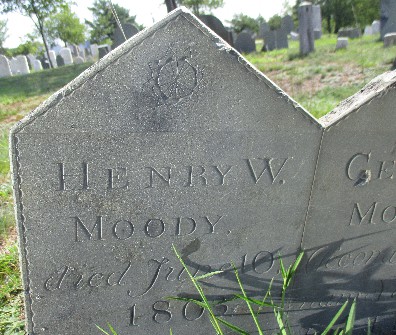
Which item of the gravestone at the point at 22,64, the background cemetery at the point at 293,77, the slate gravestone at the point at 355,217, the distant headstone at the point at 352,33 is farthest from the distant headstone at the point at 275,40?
the slate gravestone at the point at 355,217

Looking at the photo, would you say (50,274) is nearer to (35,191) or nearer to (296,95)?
(35,191)

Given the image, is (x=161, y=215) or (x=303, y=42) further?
(x=303, y=42)

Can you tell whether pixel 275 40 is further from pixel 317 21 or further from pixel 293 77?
pixel 293 77

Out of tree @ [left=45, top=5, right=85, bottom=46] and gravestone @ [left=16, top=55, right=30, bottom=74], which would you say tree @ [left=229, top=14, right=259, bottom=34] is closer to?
tree @ [left=45, top=5, right=85, bottom=46]

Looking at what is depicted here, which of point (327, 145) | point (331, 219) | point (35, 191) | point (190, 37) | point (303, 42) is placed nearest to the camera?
point (190, 37)

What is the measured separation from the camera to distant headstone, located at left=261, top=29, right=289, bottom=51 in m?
15.3

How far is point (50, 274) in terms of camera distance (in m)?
1.65

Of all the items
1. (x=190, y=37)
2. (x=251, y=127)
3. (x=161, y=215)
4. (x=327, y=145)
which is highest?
(x=190, y=37)

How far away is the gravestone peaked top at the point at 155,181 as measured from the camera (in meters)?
1.39

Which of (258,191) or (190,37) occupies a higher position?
(190,37)

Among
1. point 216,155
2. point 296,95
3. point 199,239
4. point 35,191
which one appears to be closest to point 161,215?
point 199,239

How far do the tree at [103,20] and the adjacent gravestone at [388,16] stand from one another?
36.3m

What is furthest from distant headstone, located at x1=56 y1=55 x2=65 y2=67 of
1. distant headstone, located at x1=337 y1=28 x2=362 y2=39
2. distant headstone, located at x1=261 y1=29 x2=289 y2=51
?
distant headstone, located at x1=337 y1=28 x2=362 y2=39

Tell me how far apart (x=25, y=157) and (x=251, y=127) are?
2.76 feet
